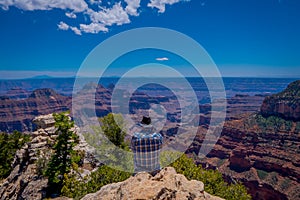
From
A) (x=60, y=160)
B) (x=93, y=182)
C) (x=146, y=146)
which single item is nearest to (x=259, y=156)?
(x=60, y=160)

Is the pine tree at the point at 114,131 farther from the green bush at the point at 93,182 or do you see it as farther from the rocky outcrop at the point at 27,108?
the rocky outcrop at the point at 27,108

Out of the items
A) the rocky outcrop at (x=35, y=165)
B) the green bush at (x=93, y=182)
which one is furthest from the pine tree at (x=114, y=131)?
the green bush at (x=93, y=182)

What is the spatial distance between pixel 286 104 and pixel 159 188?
302 ft

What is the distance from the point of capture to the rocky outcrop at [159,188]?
709 cm

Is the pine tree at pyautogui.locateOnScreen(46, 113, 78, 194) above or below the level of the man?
below

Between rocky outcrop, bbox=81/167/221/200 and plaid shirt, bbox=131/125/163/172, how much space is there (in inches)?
17.5

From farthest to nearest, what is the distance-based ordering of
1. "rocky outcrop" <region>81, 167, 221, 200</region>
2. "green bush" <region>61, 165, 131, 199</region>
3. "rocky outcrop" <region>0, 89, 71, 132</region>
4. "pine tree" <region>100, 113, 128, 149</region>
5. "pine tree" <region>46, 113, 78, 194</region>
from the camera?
"rocky outcrop" <region>0, 89, 71, 132</region> → "pine tree" <region>100, 113, 128, 149</region> → "pine tree" <region>46, 113, 78, 194</region> → "green bush" <region>61, 165, 131, 199</region> → "rocky outcrop" <region>81, 167, 221, 200</region>

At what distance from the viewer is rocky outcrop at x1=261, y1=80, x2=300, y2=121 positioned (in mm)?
82562

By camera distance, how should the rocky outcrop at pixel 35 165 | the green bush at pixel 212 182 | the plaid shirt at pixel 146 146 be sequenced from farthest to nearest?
the rocky outcrop at pixel 35 165 < the green bush at pixel 212 182 < the plaid shirt at pixel 146 146

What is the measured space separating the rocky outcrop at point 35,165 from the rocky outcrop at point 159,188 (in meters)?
12.4

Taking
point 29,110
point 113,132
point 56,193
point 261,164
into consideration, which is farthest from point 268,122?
point 29,110

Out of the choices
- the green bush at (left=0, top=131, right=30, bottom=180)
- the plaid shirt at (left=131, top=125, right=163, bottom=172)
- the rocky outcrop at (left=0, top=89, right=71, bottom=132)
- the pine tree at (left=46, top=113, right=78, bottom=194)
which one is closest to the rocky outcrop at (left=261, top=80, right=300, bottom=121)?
the pine tree at (left=46, top=113, right=78, bottom=194)

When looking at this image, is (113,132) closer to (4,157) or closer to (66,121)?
(66,121)

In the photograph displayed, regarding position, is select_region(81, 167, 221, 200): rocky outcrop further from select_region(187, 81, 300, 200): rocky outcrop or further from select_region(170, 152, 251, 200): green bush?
select_region(187, 81, 300, 200): rocky outcrop
